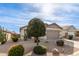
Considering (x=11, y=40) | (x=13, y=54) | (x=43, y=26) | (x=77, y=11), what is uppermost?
(x=77, y=11)

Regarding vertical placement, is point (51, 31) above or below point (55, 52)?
above

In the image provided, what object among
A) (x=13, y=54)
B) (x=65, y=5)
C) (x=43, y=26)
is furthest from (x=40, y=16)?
(x=13, y=54)

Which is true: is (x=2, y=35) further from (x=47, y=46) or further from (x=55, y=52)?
(x=55, y=52)

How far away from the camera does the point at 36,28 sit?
8.69 ft

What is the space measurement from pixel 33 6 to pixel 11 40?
0.49 meters

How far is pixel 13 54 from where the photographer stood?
8.76ft

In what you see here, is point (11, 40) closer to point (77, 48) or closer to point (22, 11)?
point (22, 11)

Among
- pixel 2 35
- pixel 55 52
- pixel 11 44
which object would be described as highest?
pixel 2 35

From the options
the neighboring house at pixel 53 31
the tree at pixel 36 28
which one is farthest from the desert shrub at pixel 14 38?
the neighboring house at pixel 53 31

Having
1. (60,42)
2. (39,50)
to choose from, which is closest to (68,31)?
(60,42)

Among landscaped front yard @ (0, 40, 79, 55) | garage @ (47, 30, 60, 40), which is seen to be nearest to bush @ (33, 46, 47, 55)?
landscaped front yard @ (0, 40, 79, 55)

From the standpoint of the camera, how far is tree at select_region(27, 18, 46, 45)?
8.68 ft

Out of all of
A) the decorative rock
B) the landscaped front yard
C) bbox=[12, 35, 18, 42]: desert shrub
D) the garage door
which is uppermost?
the garage door

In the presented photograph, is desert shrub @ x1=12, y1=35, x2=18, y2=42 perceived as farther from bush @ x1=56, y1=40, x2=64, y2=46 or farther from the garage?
bush @ x1=56, y1=40, x2=64, y2=46
